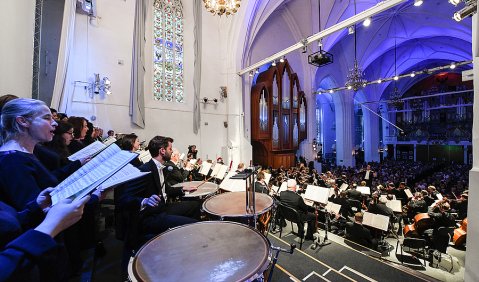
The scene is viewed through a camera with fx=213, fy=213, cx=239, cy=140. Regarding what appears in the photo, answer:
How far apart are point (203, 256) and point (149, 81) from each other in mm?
8315

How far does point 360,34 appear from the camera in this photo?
51.5 feet

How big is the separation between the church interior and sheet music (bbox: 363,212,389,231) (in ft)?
0.15

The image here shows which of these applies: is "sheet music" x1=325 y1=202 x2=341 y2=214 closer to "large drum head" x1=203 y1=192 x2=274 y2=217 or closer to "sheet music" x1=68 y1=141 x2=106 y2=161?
"large drum head" x1=203 y1=192 x2=274 y2=217

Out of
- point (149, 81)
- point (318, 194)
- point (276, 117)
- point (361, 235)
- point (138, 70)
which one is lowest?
point (361, 235)

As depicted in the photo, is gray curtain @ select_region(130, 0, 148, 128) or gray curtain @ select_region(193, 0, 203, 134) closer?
gray curtain @ select_region(130, 0, 148, 128)

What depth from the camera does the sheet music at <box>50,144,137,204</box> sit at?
0.93m

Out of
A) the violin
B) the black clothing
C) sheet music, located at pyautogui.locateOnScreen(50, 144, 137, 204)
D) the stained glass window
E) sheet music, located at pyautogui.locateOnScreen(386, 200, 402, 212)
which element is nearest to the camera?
sheet music, located at pyautogui.locateOnScreen(50, 144, 137, 204)

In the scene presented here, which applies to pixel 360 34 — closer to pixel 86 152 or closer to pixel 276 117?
pixel 276 117

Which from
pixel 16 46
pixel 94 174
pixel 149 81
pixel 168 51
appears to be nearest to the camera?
pixel 94 174

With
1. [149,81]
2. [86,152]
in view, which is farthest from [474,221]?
[149,81]

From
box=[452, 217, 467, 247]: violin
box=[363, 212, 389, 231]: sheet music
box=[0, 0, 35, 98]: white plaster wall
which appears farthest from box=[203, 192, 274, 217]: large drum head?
box=[452, 217, 467, 247]: violin

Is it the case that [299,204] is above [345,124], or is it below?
below

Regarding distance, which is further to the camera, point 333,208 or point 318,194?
point 333,208

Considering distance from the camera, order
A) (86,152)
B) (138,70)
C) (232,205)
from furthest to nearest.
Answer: (138,70), (232,205), (86,152)
